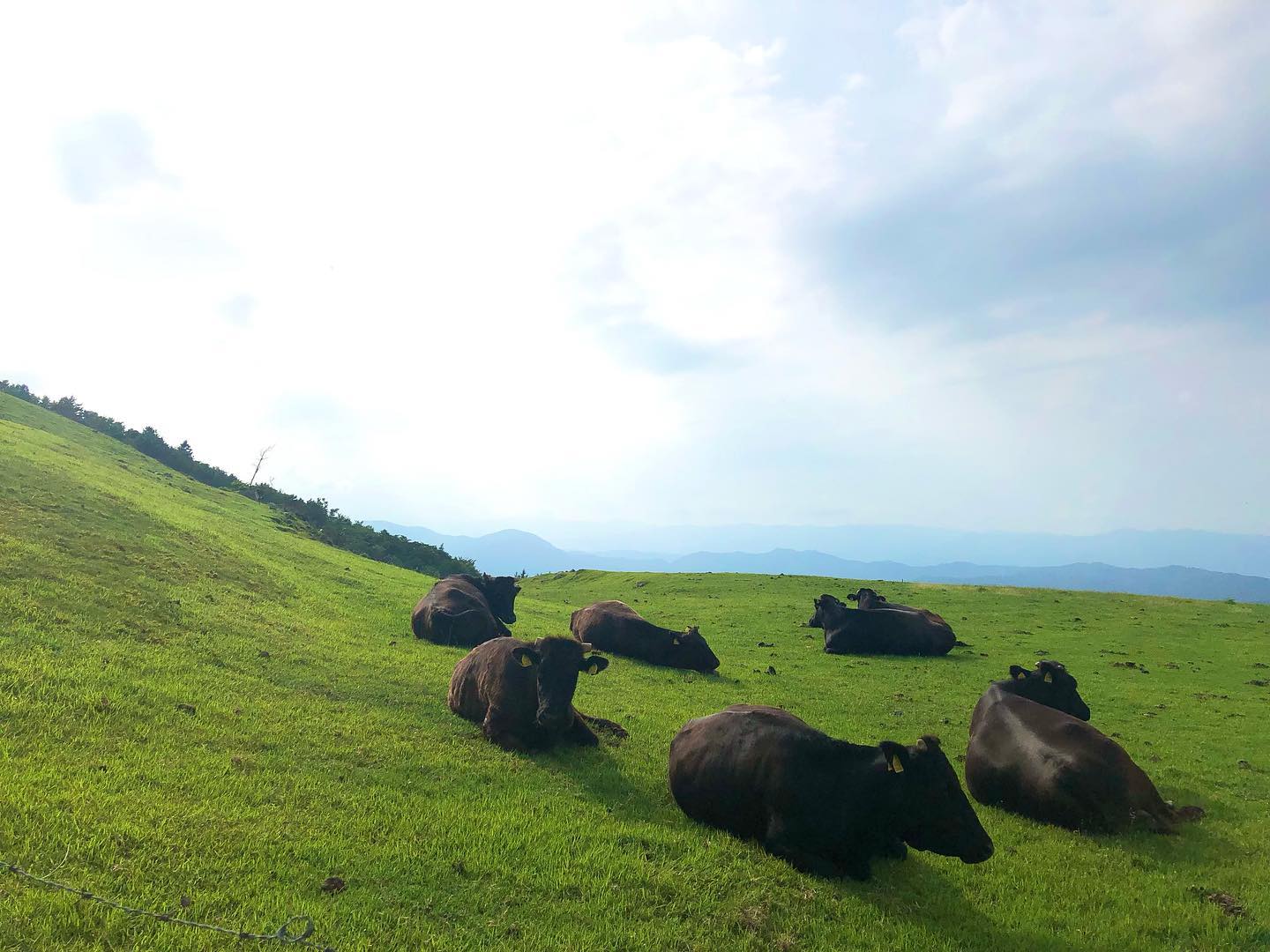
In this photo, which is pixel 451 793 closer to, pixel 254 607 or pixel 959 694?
pixel 254 607

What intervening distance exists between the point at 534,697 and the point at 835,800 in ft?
16.9

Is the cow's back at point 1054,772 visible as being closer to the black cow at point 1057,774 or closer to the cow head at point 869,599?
the black cow at point 1057,774

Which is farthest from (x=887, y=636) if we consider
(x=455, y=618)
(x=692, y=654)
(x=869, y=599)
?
(x=455, y=618)

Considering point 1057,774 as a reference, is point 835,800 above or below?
below

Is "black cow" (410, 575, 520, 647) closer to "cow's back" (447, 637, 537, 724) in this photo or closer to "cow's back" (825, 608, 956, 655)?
"cow's back" (447, 637, 537, 724)

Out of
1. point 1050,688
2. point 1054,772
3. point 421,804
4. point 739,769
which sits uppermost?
point 1050,688

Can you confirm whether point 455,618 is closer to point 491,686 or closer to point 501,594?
Answer: point 501,594

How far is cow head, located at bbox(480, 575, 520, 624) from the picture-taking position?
24062 mm

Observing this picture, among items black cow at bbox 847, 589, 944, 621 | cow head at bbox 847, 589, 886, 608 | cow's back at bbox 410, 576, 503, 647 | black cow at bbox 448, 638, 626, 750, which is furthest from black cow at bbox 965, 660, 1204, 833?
cow head at bbox 847, 589, 886, 608

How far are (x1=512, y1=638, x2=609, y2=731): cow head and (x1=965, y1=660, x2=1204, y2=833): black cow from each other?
6.22 meters

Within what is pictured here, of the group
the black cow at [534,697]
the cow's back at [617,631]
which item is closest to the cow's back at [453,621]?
the cow's back at [617,631]

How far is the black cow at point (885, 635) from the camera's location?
945 inches

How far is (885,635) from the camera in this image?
24.3 meters

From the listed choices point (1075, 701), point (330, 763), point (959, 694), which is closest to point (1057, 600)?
point (959, 694)
